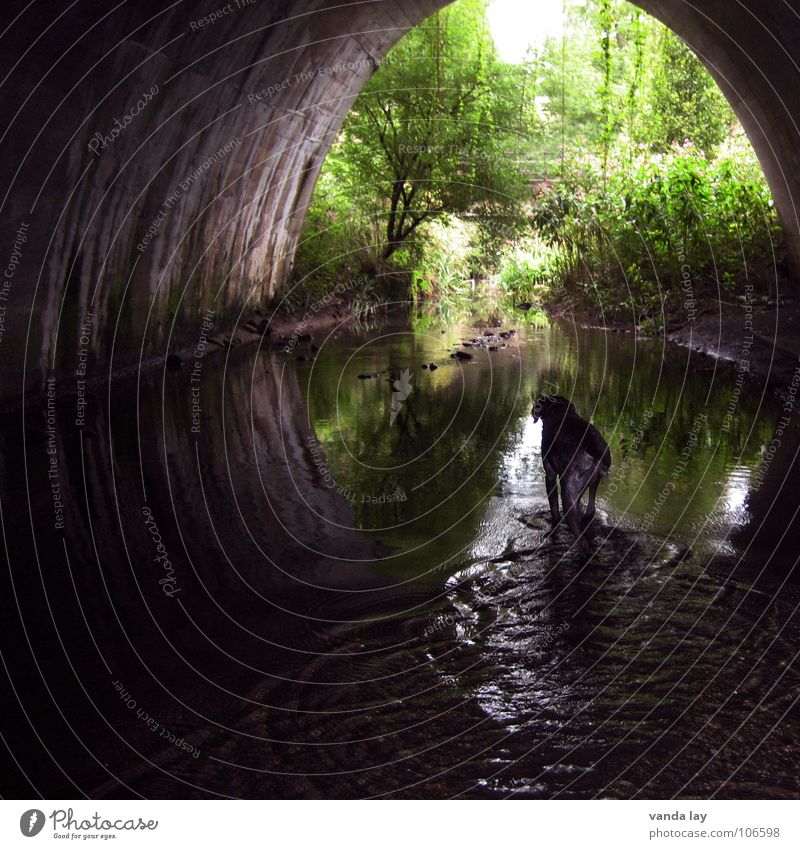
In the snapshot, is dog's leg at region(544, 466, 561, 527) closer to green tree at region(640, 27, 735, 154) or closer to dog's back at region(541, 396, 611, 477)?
dog's back at region(541, 396, 611, 477)

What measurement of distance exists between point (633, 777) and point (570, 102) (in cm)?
4108

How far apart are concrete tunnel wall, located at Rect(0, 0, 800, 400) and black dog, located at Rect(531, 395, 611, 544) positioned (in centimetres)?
526

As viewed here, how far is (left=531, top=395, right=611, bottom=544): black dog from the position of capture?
5.69 m

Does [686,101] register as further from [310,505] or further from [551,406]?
[551,406]

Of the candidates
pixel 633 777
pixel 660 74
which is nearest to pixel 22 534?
pixel 633 777

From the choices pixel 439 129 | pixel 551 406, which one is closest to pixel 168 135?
pixel 551 406

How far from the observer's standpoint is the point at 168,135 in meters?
11.5

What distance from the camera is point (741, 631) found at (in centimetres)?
470

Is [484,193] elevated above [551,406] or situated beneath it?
elevated above

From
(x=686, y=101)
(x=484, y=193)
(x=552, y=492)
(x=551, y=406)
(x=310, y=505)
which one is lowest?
(x=310, y=505)

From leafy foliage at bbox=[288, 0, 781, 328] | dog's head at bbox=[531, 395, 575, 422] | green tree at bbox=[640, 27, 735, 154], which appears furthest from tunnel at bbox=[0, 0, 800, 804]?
green tree at bbox=[640, 27, 735, 154]

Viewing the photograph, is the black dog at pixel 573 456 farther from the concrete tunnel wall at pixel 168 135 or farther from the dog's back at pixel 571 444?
the concrete tunnel wall at pixel 168 135

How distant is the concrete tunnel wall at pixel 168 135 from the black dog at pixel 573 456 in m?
5.26
